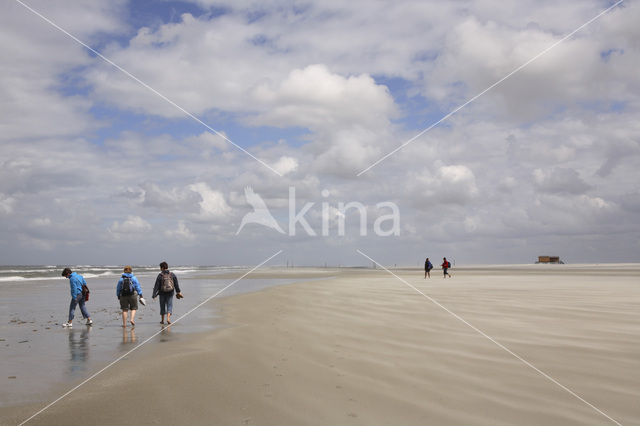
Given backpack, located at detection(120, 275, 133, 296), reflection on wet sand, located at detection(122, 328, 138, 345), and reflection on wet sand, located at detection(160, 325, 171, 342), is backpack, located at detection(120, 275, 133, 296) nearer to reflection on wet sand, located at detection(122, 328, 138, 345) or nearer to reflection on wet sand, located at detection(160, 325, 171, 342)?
reflection on wet sand, located at detection(122, 328, 138, 345)

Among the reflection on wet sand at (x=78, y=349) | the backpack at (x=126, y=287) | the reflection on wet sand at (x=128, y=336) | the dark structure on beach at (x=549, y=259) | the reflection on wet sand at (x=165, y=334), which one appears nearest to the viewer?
the reflection on wet sand at (x=78, y=349)

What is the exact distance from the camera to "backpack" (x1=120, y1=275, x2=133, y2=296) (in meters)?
15.8

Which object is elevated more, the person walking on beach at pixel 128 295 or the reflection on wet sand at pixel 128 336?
the person walking on beach at pixel 128 295

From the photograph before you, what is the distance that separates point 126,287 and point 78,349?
14.6ft

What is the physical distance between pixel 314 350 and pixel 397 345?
6.88 feet

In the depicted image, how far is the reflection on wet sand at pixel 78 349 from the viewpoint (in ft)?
31.4

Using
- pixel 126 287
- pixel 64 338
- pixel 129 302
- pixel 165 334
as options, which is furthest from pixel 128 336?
pixel 126 287

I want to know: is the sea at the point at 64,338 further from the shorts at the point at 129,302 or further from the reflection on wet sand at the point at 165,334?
the shorts at the point at 129,302

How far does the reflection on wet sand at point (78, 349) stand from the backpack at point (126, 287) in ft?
5.30

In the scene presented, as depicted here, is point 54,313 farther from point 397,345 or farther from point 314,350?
point 397,345

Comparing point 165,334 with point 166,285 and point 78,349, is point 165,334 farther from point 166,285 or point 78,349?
point 166,285

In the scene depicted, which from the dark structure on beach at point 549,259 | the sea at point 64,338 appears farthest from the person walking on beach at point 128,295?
the dark structure on beach at point 549,259

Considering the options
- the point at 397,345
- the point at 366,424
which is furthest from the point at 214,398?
the point at 397,345

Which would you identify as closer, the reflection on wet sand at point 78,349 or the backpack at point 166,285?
the reflection on wet sand at point 78,349
